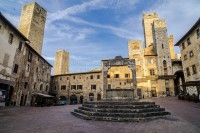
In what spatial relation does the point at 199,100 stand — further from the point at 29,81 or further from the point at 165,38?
the point at 29,81

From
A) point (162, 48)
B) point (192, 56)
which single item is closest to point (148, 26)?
point (162, 48)

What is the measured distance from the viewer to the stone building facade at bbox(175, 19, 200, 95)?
66.1 ft

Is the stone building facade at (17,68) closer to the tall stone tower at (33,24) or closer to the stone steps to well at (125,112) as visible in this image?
the tall stone tower at (33,24)

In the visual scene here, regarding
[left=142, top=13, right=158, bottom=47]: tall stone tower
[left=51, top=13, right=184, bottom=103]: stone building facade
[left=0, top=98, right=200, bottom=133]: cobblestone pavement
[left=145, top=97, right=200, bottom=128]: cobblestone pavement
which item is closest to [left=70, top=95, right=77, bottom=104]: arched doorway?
[left=51, top=13, right=184, bottom=103]: stone building facade

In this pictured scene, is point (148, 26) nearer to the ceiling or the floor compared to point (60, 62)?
nearer to the ceiling

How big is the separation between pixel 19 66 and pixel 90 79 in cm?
1804

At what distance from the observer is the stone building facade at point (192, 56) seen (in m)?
20.1

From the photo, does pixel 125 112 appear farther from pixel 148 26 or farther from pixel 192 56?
pixel 148 26

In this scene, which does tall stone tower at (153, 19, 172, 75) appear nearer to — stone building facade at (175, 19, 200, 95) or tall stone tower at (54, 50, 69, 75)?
stone building facade at (175, 19, 200, 95)

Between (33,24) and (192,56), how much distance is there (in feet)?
117

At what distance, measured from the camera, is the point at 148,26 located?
43500 mm

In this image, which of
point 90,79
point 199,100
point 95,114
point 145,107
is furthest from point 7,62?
point 199,100

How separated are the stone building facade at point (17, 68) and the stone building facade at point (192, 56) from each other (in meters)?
25.3

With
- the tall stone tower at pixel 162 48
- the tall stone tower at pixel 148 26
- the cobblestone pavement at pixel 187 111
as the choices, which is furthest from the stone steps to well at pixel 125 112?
the tall stone tower at pixel 148 26
